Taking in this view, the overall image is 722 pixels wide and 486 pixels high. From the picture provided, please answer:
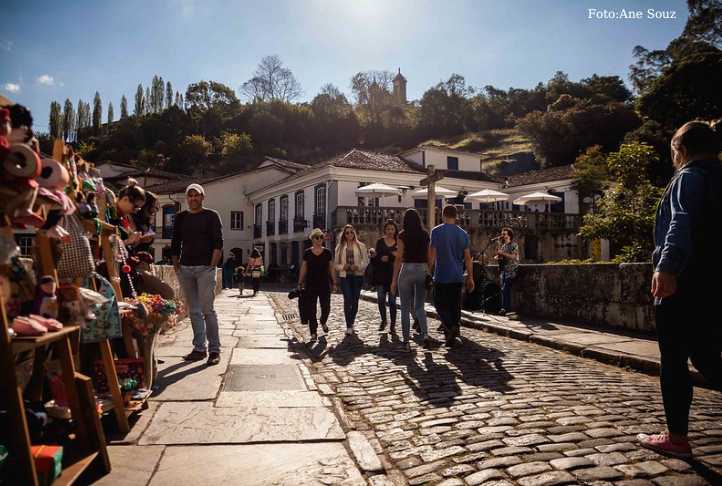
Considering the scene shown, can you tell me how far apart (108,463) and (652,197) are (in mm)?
15141

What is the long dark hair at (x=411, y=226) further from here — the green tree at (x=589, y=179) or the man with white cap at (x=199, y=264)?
the green tree at (x=589, y=179)

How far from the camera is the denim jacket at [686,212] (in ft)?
9.37

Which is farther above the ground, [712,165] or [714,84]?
[714,84]

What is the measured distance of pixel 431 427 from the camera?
3568 mm

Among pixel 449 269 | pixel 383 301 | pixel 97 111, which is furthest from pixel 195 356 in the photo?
pixel 97 111

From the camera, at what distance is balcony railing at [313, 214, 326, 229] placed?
96.5 feet

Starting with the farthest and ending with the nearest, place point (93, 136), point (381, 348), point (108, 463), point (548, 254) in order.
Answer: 1. point (93, 136)
2. point (548, 254)
3. point (381, 348)
4. point (108, 463)

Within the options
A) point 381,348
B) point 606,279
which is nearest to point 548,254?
point 606,279

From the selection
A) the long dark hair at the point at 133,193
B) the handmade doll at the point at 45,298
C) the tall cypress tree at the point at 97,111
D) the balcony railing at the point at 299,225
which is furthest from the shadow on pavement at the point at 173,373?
the tall cypress tree at the point at 97,111

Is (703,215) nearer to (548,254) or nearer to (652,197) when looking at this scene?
(652,197)

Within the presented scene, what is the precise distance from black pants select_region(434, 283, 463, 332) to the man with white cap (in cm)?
300

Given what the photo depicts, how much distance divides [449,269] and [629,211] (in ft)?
32.1

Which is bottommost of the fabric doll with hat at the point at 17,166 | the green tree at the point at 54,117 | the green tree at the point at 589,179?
the fabric doll with hat at the point at 17,166

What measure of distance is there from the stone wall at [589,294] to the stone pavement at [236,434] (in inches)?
213
